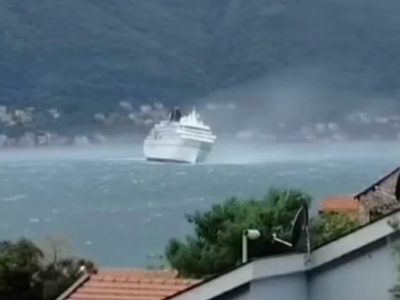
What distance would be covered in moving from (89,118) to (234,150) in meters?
0.86

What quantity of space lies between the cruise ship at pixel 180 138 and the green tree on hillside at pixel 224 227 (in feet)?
2.43

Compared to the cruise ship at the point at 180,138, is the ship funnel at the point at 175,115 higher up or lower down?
higher up

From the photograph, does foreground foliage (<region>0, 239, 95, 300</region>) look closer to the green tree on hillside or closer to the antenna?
the green tree on hillside

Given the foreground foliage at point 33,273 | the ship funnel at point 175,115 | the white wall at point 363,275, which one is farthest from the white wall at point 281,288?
the ship funnel at point 175,115

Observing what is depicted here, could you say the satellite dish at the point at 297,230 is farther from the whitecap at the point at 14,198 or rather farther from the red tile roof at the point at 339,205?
the whitecap at the point at 14,198

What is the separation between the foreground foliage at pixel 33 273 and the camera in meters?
4.49

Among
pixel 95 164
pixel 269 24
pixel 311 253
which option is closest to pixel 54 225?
pixel 95 164

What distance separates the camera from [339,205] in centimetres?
419

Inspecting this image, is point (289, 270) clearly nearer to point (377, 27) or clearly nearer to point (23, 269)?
point (23, 269)

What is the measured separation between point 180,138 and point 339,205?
192 cm

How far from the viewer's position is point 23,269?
4695 mm

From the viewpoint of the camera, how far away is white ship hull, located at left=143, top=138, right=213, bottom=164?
18.8ft

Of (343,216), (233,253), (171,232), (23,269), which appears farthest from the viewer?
(171,232)

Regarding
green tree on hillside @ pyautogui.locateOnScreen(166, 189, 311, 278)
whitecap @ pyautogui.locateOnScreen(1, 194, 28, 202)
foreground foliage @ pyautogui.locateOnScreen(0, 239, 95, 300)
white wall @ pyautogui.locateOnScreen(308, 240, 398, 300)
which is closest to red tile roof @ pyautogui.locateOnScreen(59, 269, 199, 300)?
white wall @ pyautogui.locateOnScreen(308, 240, 398, 300)
